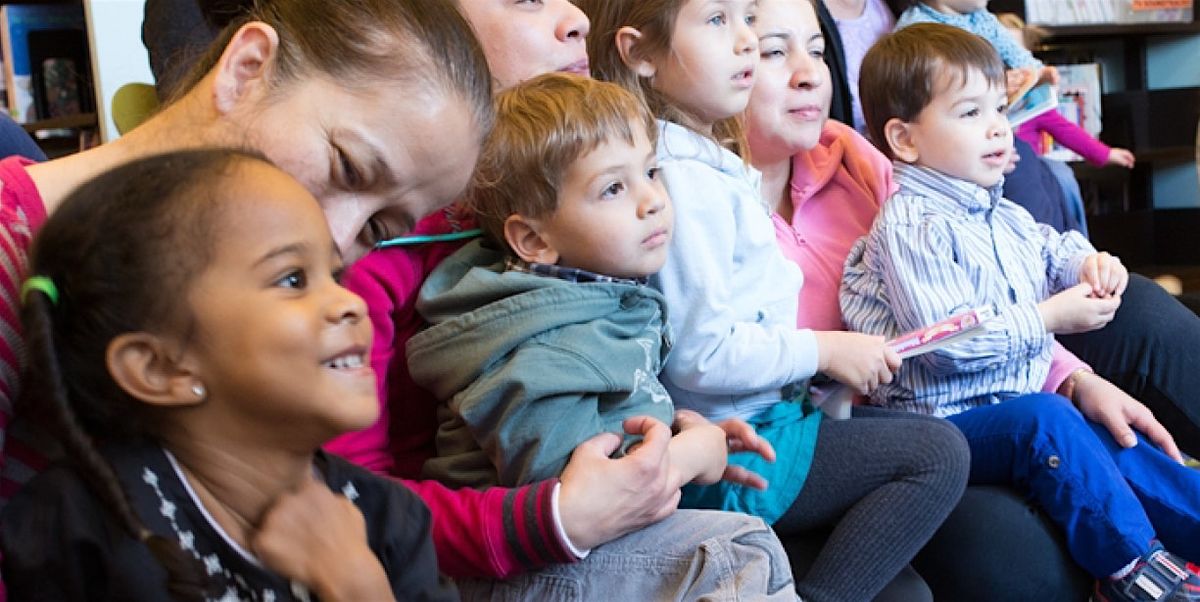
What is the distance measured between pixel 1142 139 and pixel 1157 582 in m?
4.30

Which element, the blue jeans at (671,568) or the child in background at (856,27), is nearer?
the blue jeans at (671,568)

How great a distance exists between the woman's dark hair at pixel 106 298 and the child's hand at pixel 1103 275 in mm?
1441

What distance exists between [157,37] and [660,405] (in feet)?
3.98

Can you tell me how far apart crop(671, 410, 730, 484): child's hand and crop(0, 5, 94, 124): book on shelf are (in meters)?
2.90

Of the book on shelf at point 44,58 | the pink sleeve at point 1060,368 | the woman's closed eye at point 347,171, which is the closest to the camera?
the woman's closed eye at point 347,171

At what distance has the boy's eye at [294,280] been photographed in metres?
0.91

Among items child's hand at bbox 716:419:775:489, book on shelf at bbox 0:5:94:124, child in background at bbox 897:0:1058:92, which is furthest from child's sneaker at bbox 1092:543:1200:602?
book on shelf at bbox 0:5:94:124

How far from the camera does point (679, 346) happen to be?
1.51 meters

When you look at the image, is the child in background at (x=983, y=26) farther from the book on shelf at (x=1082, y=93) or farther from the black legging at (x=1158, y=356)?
the book on shelf at (x=1082, y=93)

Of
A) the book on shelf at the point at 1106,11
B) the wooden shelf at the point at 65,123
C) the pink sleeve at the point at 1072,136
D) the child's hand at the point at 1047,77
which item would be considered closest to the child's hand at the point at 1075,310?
the child's hand at the point at 1047,77

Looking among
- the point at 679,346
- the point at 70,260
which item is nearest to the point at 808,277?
the point at 679,346

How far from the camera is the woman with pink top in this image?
166 centimetres

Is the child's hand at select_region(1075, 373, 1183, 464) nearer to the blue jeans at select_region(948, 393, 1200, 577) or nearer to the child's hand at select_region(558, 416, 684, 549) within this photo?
the blue jeans at select_region(948, 393, 1200, 577)

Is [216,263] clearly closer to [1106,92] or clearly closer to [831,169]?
[831,169]
